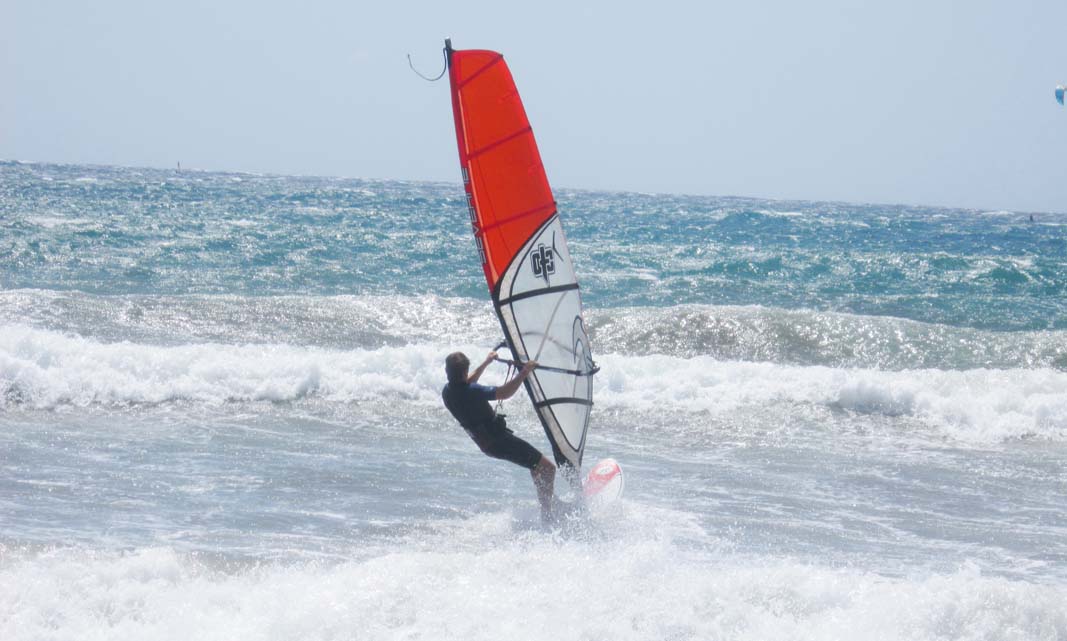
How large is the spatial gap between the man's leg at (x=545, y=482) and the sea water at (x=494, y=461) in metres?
0.15

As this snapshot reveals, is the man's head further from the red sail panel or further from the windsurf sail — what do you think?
the red sail panel

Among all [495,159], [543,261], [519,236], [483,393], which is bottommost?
[483,393]

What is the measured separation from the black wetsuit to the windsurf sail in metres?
0.40

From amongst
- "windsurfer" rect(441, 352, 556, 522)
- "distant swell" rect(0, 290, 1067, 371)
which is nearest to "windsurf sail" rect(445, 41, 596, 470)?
"windsurfer" rect(441, 352, 556, 522)

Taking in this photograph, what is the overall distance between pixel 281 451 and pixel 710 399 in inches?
159

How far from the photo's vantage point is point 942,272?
18.3m

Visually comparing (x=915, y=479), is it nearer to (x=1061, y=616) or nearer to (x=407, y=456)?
(x=1061, y=616)

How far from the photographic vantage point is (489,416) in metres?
5.70

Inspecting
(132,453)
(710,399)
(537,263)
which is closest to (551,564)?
(537,263)

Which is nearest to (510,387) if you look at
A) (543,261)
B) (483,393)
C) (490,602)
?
(483,393)

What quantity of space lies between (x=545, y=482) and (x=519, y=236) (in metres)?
1.43

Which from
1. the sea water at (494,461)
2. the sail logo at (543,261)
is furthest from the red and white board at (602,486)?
the sail logo at (543,261)

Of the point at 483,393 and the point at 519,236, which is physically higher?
the point at 519,236

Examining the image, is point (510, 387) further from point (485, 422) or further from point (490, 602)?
point (490, 602)
